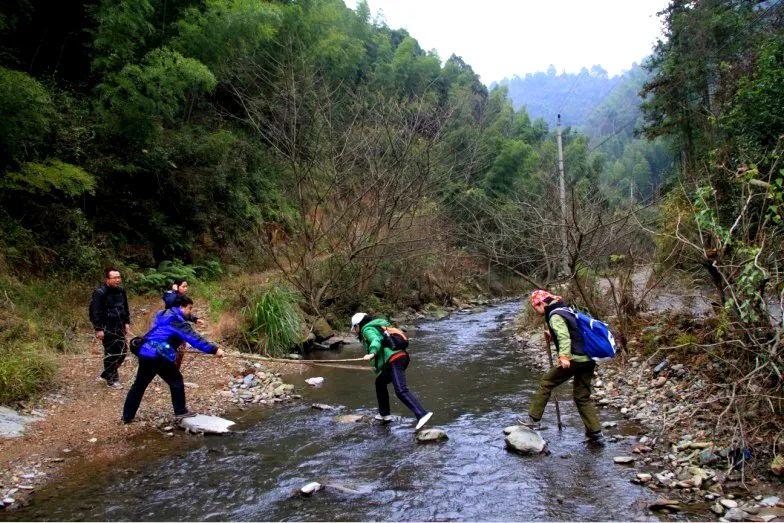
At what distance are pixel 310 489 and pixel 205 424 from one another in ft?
8.09

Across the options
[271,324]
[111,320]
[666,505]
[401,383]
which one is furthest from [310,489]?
[271,324]

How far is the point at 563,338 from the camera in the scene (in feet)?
17.8

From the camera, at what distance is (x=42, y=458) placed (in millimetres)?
5238

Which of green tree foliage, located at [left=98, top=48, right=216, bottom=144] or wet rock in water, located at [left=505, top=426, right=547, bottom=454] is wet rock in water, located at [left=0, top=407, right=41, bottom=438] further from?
green tree foliage, located at [left=98, top=48, right=216, bottom=144]

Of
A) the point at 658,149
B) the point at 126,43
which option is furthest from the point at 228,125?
the point at 658,149

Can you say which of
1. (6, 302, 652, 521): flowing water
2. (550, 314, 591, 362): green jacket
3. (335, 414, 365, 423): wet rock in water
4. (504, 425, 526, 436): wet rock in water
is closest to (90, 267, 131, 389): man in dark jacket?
(6, 302, 652, 521): flowing water

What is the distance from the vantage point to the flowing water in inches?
166

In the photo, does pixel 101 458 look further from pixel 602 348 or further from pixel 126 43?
pixel 126 43

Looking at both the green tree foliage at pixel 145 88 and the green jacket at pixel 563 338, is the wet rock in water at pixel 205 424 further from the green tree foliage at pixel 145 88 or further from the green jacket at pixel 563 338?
the green tree foliage at pixel 145 88

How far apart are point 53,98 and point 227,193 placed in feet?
19.3

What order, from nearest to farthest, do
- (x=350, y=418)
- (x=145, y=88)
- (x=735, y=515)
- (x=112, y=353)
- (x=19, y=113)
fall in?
1. (x=735, y=515)
2. (x=350, y=418)
3. (x=112, y=353)
4. (x=19, y=113)
5. (x=145, y=88)

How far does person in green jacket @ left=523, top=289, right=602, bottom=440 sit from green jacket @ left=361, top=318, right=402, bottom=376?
71.8 inches

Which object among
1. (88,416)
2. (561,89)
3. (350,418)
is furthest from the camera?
(561,89)

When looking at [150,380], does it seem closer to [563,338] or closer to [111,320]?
[111,320]
